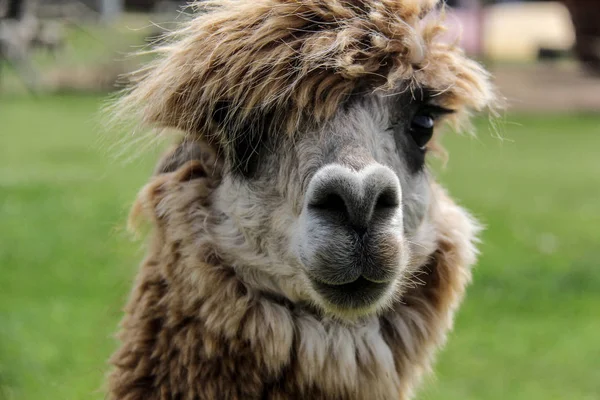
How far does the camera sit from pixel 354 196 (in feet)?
9.09

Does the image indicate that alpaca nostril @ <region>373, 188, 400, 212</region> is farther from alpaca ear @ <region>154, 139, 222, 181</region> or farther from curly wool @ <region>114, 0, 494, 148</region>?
alpaca ear @ <region>154, 139, 222, 181</region>

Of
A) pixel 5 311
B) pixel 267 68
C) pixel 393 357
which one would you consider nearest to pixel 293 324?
pixel 393 357

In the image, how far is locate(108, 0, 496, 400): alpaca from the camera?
3.04 m

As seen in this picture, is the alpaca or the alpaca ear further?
the alpaca ear

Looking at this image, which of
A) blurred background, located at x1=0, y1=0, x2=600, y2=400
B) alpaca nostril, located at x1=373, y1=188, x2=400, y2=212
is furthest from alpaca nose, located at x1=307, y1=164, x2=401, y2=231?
blurred background, located at x1=0, y1=0, x2=600, y2=400

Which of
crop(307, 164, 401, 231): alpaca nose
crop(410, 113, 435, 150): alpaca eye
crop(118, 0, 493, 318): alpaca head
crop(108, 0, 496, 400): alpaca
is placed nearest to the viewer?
crop(307, 164, 401, 231): alpaca nose

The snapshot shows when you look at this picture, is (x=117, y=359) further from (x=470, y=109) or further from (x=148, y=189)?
(x=470, y=109)

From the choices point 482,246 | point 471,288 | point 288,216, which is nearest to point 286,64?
point 288,216

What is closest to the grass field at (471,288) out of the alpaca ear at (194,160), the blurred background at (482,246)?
the blurred background at (482,246)

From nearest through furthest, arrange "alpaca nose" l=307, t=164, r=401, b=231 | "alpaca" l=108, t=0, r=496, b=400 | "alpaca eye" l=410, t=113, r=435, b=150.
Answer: "alpaca nose" l=307, t=164, r=401, b=231
"alpaca" l=108, t=0, r=496, b=400
"alpaca eye" l=410, t=113, r=435, b=150

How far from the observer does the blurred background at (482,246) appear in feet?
19.6

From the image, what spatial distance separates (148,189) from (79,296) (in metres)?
4.55

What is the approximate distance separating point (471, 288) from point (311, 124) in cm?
541

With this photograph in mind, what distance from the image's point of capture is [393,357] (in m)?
3.27
